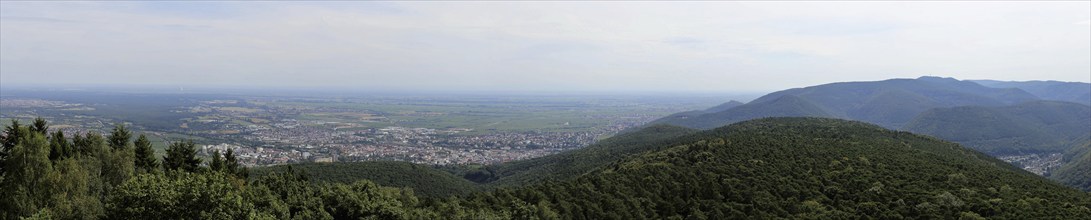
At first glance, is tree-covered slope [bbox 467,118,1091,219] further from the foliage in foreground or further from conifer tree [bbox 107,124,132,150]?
conifer tree [bbox 107,124,132,150]

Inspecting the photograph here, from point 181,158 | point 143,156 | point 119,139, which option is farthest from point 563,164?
point 119,139

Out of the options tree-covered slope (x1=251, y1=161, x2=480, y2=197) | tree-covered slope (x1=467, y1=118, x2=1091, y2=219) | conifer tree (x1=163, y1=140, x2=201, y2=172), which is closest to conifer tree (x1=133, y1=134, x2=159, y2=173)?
conifer tree (x1=163, y1=140, x2=201, y2=172)

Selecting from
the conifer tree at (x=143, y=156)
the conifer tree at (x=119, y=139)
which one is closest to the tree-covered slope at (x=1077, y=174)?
the conifer tree at (x=143, y=156)

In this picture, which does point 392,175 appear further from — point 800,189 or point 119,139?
point 800,189

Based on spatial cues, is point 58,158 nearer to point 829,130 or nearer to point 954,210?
point 954,210

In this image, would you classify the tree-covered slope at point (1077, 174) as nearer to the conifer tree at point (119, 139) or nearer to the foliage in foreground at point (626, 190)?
the foliage in foreground at point (626, 190)
